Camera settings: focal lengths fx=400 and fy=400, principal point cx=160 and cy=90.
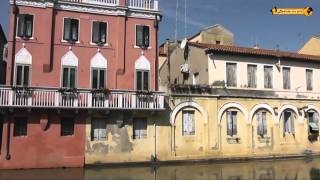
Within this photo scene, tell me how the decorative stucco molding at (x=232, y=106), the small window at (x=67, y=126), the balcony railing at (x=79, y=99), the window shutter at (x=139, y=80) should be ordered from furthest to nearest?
the decorative stucco molding at (x=232, y=106) < the window shutter at (x=139, y=80) < the small window at (x=67, y=126) < the balcony railing at (x=79, y=99)

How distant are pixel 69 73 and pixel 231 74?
13.3 metres

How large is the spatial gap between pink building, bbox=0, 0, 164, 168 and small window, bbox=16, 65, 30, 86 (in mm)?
64

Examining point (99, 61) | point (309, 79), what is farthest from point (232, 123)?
point (99, 61)

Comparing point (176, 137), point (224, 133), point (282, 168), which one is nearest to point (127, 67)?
point (176, 137)

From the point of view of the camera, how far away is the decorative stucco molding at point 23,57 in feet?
87.8

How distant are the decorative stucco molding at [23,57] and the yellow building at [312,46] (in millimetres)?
30880

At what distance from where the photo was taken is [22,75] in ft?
87.8

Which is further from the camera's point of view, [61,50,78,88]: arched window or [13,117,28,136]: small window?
[61,50,78,88]: arched window

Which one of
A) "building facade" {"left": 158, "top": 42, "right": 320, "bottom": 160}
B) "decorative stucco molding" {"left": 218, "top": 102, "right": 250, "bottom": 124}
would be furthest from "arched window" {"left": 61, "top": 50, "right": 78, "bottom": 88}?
"decorative stucco molding" {"left": 218, "top": 102, "right": 250, "bottom": 124}

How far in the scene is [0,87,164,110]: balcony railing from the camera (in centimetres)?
2534

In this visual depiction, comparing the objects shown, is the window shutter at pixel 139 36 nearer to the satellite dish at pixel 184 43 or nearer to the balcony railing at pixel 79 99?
the balcony railing at pixel 79 99

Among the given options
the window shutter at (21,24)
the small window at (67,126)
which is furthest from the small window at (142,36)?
the window shutter at (21,24)

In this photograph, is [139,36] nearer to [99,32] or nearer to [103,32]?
[103,32]

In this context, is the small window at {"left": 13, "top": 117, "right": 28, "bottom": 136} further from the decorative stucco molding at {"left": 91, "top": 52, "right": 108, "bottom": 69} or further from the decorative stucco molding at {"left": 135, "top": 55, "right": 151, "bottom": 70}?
the decorative stucco molding at {"left": 135, "top": 55, "right": 151, "bottom": 70}
